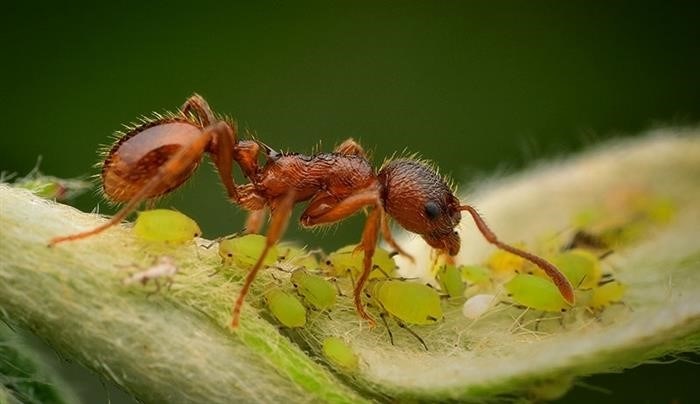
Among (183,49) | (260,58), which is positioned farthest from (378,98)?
(183,49)

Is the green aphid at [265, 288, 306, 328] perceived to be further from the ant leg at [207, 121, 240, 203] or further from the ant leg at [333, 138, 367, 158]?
the ant leg at [333, 138, 367, 158]

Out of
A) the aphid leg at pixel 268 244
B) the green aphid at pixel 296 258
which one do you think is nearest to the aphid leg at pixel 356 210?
the green aphid at pixel 296 258

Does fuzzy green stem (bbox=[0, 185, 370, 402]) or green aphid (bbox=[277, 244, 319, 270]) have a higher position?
green aphid (bbox=[277, 244, 319, 270])

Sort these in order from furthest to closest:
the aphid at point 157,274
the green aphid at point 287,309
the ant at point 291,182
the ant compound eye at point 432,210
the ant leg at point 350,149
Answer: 1. the ant leg at point 350,149
2. the ant compound eye at point 432,210
3. the ant at point 291,182
4. the green aphid at point 287,309
5. the aphid at point 157,274

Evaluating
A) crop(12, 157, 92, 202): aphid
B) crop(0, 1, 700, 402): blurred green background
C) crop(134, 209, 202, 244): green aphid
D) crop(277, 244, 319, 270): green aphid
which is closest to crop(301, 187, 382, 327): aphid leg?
crop(277, 244, 319, 270): green aphid

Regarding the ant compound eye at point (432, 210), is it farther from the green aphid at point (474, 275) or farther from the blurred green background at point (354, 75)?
the blurred green background at point (354, 75)

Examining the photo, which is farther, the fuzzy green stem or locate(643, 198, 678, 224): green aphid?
locate(643, 198, 678, 224): green aphid
